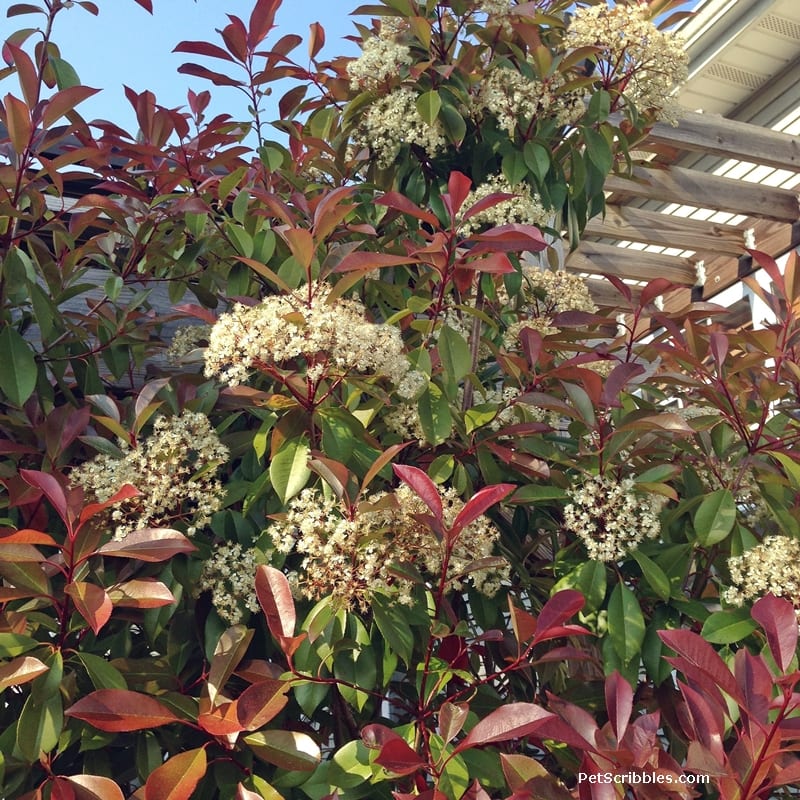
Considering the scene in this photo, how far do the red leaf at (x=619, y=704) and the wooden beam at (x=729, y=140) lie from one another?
3264 mm

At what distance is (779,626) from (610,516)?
29 cm

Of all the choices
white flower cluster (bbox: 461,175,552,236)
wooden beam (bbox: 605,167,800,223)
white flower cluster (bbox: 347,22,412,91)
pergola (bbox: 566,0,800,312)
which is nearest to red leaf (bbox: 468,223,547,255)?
white flower cluster (bbox: 461,175,552,236)

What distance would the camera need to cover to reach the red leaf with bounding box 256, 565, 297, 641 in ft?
2.93

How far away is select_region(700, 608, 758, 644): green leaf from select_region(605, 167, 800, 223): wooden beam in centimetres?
323

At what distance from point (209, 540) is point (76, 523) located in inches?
10.0

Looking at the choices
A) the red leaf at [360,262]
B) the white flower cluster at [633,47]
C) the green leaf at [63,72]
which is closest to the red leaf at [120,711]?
the red leaf at [360,262]

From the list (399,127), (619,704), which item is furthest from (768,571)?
(399,127)

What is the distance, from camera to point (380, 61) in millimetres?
1501

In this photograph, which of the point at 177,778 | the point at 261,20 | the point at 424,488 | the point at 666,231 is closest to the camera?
the point at 177,778

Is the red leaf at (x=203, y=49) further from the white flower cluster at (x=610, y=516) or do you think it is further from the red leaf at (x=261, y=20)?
the white flower cluster at (x=610, y=516)

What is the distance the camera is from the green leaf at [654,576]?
3.48 feet

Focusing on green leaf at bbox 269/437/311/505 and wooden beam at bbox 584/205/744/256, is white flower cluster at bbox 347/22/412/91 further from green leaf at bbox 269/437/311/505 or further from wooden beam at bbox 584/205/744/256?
wooden beam at bbox 584/205/744/256

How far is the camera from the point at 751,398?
1421 millimetres

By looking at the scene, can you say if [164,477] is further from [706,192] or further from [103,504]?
[706,192]
